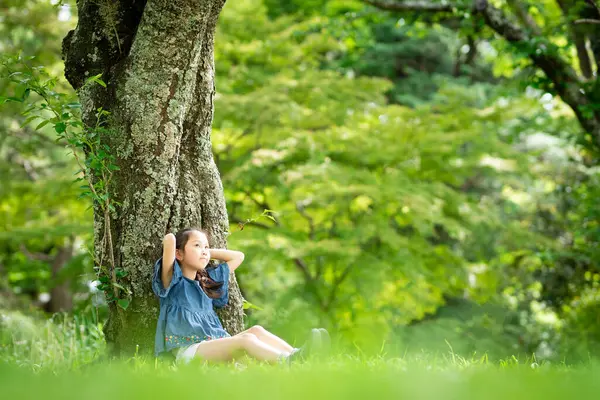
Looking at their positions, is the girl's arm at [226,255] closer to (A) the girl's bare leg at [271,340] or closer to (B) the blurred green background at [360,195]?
(A) the girl's bare leg at [271,340]

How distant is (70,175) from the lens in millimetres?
10078

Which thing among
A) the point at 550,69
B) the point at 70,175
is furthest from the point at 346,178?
the point at 70,175

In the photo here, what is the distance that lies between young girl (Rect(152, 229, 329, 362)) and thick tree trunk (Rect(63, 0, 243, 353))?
0.16 metres

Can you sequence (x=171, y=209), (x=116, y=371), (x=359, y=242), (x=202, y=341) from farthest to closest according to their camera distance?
(x=359, y=242) → (x=171, y=209) → (x=202, y=341) → (x=116, y=371)

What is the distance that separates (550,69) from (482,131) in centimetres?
326

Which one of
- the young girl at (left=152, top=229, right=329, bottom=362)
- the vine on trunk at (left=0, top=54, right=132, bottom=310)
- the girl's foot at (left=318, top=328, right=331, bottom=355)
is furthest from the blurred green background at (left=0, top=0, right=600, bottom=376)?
the girl's foot at (left=318, top=328, right=331, bottom=355)

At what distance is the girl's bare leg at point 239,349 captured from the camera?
143 inches

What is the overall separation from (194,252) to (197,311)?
0.36 meters

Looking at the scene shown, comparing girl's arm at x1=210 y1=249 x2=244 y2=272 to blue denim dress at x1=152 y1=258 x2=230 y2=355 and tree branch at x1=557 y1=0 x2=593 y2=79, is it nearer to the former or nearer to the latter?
blue denim dress at x1=152 y1=258 x2=230 y2=355

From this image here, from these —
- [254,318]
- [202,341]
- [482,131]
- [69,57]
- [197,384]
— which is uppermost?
[69,57]

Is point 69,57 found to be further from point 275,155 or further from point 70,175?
point 70,175

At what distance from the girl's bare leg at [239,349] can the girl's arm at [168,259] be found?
0.48 meters

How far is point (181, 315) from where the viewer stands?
13.0 feet

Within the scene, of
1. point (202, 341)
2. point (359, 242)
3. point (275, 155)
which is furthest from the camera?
point (359, 242)
